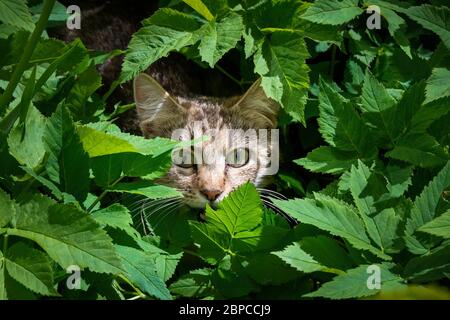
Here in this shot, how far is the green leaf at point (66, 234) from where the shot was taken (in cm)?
169

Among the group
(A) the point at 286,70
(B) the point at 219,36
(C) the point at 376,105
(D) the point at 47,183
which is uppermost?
(B) the point at 219,36

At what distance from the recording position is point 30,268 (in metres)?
1.74

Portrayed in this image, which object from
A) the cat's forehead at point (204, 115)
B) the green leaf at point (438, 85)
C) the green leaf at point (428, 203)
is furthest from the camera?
the cat's forehead at point (204, 115)

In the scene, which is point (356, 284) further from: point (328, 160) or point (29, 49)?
point (29, 49)

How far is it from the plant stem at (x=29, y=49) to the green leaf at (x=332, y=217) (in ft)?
2.69

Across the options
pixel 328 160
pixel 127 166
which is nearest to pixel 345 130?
pixel 328 160

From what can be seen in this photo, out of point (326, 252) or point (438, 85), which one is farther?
point (438, 85)

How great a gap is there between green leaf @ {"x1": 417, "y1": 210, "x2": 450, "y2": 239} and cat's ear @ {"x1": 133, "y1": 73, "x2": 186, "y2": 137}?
1280 millimetres

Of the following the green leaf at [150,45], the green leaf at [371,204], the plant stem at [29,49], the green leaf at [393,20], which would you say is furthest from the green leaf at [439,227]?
the plant stem at [29,49]

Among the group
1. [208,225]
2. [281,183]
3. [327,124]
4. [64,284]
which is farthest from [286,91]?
[64,284]

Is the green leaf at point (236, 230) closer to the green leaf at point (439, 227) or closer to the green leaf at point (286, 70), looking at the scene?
the green leaf at point (286, 70)

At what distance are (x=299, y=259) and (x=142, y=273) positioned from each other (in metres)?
0.45

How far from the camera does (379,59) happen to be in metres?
2.73
